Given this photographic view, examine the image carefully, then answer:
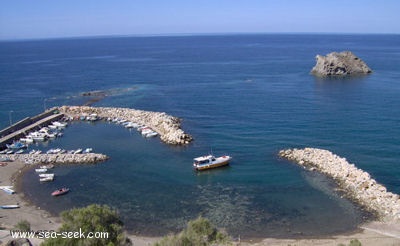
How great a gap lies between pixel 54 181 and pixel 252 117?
38.1m

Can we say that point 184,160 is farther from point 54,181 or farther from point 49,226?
point 49,226

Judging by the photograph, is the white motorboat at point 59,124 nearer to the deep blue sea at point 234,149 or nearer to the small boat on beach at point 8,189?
the deep blue sea at point 234,149

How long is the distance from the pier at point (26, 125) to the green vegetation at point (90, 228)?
42361 millimetres

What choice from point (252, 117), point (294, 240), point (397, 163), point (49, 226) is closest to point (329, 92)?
point (252, 117)

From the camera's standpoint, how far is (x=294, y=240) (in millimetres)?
34031

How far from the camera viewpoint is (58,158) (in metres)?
53.7

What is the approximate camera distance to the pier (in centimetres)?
6235

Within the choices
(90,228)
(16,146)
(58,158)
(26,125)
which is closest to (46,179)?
(58,158)

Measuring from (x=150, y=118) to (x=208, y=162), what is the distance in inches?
968

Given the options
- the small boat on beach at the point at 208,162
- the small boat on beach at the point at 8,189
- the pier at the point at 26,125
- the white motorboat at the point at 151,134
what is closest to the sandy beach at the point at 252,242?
the small boat on beach at the point at 8,189

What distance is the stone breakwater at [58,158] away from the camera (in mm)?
53094

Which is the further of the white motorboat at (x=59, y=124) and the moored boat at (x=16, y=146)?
the white motorboat at (x=59, y=124)

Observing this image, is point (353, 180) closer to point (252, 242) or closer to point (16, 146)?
point (252, 242)

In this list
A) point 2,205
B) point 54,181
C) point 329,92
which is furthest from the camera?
point 329,92
